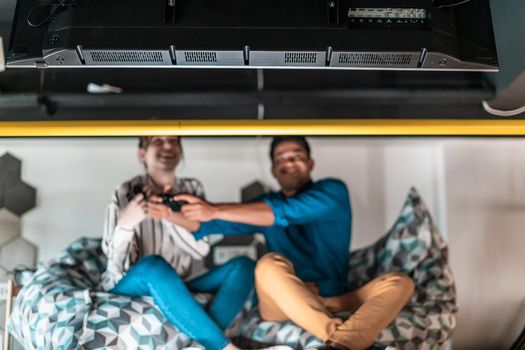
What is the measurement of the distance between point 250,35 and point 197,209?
563mm

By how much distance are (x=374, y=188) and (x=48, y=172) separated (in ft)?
3.84

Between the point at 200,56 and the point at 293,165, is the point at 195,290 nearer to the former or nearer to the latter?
the point at 293,165

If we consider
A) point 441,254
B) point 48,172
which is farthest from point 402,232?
point 48,172

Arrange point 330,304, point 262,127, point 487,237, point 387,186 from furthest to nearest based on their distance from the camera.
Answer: point 387,186, point 487,237, point 330,304, point 262,127

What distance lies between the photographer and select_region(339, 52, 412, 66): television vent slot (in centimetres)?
181

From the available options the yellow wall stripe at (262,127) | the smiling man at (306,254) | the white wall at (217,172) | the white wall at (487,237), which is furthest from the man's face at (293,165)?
the white wall at (487,237)

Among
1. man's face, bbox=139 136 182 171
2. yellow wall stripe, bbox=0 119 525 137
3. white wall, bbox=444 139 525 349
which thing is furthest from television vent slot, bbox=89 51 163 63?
white wall, bbox=444 139 525 349

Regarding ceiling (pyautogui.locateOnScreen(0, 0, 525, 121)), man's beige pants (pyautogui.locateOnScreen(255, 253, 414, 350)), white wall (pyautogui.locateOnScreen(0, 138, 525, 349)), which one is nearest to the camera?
man's beige pants (pyautogui.locateOnScreen(255, 253, 414, 350))

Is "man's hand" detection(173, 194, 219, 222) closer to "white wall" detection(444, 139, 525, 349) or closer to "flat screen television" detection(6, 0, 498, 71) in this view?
"flat screen television" detection(6, 0, 498, 71)

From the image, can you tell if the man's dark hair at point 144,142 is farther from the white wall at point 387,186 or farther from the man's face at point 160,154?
the white wall at point 387,186

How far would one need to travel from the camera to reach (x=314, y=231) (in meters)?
2.20

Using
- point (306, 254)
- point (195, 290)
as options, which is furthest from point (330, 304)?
point (195, 290)

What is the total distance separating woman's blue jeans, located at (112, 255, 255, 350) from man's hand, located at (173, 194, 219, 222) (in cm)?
16

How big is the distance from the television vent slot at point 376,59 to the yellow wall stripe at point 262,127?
0.17 m
